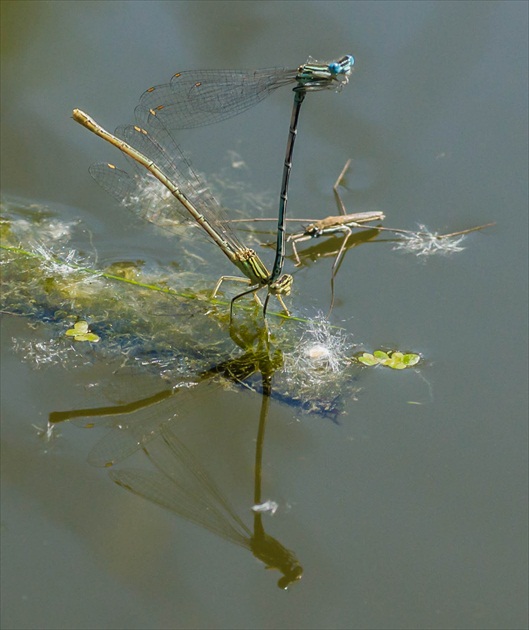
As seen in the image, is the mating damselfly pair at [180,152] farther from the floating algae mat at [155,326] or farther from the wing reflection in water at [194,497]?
the wing reflection in water at [194,497]

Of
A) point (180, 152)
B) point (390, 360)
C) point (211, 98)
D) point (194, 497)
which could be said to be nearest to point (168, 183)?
point (180, 152)

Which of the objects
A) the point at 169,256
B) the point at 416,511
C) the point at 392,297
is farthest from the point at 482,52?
the point at 416,511

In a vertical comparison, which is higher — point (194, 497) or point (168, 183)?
point (168, 183)

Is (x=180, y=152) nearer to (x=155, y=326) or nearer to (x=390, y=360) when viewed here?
(x=155, y=326)

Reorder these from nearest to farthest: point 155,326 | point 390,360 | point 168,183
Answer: point 390,360 < point 155,326 < point 168,183

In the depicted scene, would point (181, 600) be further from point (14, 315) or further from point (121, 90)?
point (121, 90)

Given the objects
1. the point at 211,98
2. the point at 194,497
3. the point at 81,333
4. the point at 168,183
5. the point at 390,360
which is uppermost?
the point at 211,98

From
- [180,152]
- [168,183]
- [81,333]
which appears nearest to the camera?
[81,333]

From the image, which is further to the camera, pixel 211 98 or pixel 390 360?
pixel 211 98

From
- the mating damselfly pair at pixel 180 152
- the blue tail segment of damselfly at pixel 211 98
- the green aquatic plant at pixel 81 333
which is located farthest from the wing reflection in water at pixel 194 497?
the blue tail segment of damselfly at pixel 211 98
